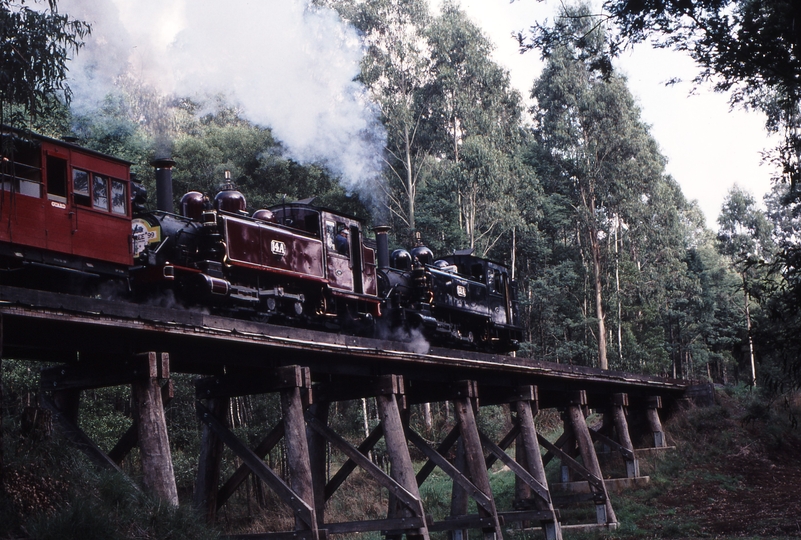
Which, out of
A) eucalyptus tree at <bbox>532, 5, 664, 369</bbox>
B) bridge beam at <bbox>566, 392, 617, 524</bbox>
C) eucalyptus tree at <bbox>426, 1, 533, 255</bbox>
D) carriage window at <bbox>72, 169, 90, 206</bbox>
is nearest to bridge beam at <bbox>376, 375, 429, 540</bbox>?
carriage window at <bbox>72, 169, 90, 206</bbox>

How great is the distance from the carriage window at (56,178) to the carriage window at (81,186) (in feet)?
0.44

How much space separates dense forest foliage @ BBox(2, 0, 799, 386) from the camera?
38.2m

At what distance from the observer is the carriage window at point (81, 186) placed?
11.8 m

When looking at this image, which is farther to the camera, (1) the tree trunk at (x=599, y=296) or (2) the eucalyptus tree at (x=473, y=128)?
(1) the tree trunk at (x=599, y=296)

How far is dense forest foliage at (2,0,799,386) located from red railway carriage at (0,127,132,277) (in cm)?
2104

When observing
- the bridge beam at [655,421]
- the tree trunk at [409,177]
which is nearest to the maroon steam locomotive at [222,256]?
the bridge beam at [655,421]

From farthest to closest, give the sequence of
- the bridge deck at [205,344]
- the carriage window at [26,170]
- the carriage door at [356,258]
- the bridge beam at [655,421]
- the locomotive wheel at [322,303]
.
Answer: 1. the bridge beam at [655,421]
2. the carriage door at [356,258]
3. the locomotive wheel at [322,303]
4. the carriage window at [26,170]
5. the bridge deck at [205,344]

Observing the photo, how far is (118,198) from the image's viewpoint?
12.5 metres

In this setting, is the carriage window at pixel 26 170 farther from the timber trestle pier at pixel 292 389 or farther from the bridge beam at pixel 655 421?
the bridge beam at pixel 655 421

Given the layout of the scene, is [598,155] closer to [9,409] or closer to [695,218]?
[695,218]

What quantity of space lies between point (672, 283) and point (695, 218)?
27695 millimetres

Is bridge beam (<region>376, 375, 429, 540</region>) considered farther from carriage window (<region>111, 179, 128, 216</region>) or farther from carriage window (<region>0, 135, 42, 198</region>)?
carriage window (<region>0, 135, 42, 198</region>)

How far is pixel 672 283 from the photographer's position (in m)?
45.3

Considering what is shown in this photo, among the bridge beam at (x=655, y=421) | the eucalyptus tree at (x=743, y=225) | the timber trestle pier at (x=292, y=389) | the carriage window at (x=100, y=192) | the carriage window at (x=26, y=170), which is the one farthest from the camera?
the eucalyptus tree at (x=743, y=225)
